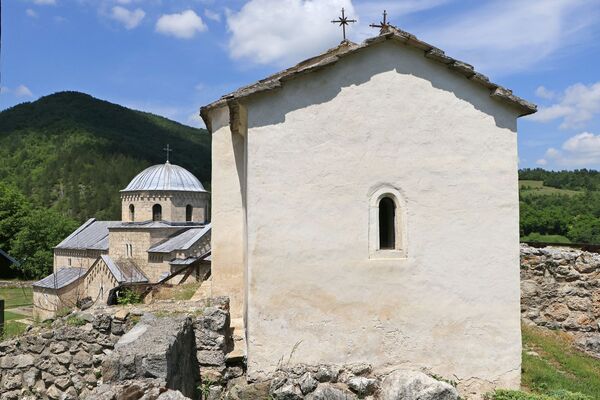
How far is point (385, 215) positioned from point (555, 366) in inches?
184

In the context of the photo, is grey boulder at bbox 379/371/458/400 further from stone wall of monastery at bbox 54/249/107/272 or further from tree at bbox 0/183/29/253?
tree at bbox 0/183/29/253

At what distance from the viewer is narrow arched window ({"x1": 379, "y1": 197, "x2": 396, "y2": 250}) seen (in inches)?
282

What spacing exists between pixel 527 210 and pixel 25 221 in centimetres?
5512

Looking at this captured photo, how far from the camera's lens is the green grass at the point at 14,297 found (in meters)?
35.9

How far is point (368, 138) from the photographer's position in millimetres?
A: 6949

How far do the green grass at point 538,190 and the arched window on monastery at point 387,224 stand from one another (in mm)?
58040

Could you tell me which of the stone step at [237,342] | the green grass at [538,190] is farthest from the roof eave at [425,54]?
the green grass at [538,190]

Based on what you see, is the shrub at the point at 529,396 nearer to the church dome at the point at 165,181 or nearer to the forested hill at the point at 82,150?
the church dome at the point at 165,181

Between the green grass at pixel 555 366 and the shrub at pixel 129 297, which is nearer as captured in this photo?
the green grass at pixel 555 366

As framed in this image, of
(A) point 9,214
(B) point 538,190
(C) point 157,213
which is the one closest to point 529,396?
(C) point 157,213

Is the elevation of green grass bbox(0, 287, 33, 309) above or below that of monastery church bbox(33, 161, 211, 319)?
below

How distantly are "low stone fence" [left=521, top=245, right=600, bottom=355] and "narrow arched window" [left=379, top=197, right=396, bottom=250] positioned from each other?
20.8 ft

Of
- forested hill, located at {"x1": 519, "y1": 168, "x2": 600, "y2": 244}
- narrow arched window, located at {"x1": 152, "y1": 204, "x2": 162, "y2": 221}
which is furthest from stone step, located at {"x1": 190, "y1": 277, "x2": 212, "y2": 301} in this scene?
forested hill, located at {"x1": 519, "y1": 168, "x2": 600, "y2": 244}

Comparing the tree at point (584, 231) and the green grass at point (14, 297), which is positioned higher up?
the tree at point (584, 231)
